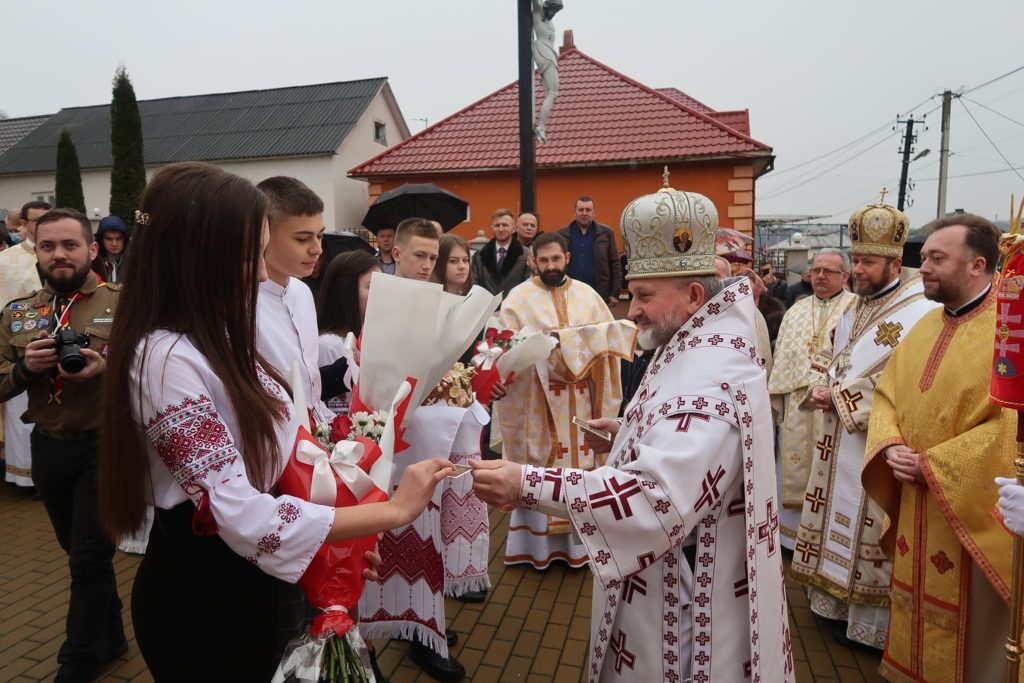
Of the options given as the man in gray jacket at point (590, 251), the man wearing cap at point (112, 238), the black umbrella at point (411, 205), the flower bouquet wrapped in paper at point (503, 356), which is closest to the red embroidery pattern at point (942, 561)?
the flower bouquet wrapped in paper at point (503, 356)

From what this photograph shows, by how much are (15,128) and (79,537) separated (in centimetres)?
3913

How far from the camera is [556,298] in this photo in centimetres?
511

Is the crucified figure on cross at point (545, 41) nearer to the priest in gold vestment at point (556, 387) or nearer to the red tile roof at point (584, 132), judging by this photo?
the priest in gold vestment at point (556, 387)

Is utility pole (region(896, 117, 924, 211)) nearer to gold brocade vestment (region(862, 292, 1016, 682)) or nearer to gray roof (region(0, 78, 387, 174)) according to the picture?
gray roof (region(0, 78, 387, 174))

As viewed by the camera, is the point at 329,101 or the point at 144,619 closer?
the point at 144,619

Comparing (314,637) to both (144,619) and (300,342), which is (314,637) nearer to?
(144,619)

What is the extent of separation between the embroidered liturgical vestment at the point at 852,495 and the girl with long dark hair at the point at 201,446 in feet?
10.4

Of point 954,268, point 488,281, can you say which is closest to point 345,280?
point 954,268

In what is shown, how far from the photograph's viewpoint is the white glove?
2.25 m

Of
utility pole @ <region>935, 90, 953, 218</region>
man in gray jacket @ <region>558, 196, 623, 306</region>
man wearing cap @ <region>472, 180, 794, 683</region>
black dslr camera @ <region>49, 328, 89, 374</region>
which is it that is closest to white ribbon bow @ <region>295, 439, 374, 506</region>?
man wearing cap @ <region>472, 180, 794, 683</region>

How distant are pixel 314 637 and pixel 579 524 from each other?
762 mm

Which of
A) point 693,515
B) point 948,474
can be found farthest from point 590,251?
point 693,515

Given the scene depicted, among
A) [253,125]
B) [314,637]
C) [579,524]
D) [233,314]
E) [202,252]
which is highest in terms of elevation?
[253,125]

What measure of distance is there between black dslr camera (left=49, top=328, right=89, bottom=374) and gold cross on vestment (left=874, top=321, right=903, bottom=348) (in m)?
4.19
